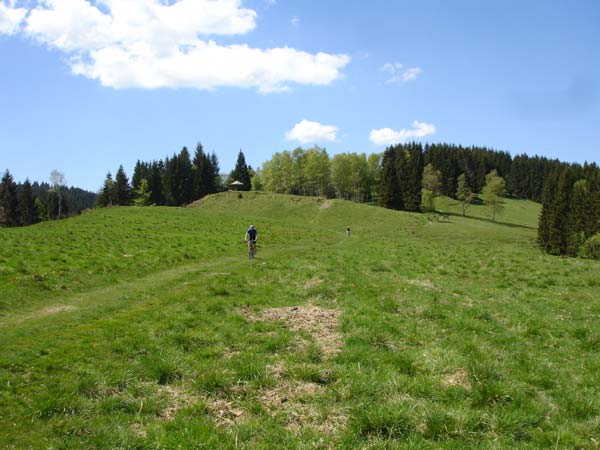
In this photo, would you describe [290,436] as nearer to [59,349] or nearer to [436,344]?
[436,344]

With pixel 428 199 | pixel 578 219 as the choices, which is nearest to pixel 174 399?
pixel 578 219

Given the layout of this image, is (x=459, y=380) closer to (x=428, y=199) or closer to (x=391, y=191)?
(x=428, y=199)

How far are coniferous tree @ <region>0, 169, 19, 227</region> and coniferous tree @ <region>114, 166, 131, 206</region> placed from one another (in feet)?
88.6

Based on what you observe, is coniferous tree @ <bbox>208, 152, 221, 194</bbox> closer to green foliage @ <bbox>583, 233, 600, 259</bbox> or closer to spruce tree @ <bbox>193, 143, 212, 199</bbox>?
spruce tree @ <bbox>193, 143, 212, 199</bbox>

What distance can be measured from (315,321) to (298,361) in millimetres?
3401

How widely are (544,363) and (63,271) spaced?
906 inches

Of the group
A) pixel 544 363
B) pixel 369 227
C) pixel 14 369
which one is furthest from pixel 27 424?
pixel 369 227

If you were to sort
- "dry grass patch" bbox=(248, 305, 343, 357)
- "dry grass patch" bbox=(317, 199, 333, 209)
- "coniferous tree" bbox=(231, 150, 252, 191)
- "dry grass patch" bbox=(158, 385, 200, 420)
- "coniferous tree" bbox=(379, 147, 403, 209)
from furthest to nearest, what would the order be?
"coniferous tree" bbox=(231, 150, 252, 191)
"coniferous tree" bbox=(379, 147, 403, 209)
"dry grass patch" bbox=(317, 199, 333, 209)
"dry grass patch" bbox=(248, 305, 343, 357)
"dry grass patch" bbox=(158, 385, 200, 420)

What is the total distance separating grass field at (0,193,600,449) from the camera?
22.7 ft

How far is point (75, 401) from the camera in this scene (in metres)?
7.88

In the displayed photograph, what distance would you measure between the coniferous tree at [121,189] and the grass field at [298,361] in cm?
11336

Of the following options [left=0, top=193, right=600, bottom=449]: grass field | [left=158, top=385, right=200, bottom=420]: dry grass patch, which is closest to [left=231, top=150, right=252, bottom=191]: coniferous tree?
[left=0, top=193, right=600, bottom=449]: grass field

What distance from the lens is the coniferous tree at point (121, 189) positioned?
128 m

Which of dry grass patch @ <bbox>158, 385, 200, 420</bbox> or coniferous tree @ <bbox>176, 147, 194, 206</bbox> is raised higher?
coniferous tree @ <bbox>176, 147, 194, 206</bbox>
